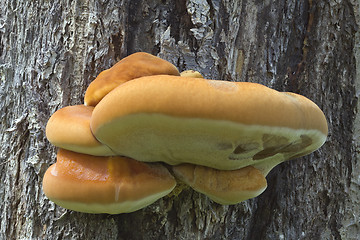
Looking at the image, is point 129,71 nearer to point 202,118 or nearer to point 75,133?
point 75,133

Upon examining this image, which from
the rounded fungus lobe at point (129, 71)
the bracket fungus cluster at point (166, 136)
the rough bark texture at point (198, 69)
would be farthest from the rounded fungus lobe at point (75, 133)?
the rough bark texture at point (198, 69)

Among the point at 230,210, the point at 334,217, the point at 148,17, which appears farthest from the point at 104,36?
the point at 334,217

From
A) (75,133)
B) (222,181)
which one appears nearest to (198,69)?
(222,181)

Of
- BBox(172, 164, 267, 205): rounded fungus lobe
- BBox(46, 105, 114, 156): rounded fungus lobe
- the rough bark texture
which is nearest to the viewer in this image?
BBox(46, 105, 114, 156): rounded fungus lobe

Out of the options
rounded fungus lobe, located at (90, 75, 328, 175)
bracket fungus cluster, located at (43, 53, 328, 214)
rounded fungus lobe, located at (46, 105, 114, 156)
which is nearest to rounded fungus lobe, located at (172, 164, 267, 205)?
bracket fungus cluster, located at (43, 53, 328, 214)

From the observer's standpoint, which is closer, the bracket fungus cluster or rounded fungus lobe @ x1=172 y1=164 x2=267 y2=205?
the bracket fungus cluster

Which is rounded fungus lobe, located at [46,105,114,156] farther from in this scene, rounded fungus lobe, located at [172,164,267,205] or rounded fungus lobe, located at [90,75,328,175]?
rounded fungus lobe, located at [172,164,267,205]

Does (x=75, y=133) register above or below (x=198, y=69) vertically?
below
